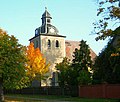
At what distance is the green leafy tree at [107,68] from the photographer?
3625 centimetres

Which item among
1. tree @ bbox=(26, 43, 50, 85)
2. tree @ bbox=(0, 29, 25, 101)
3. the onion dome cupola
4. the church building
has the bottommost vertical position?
tree @ bbox=(0, 29, 25, 101)

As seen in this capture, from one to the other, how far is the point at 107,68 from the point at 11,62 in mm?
12705

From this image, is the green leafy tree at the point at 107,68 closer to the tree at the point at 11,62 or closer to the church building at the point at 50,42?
the tree at the point at 11,62

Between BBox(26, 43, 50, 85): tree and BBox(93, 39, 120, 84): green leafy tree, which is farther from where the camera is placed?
BBox(26, 43, 50, 85): tree

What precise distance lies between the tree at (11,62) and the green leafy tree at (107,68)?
10682mm

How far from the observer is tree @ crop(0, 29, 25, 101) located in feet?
102

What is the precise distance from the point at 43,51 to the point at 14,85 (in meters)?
45.8

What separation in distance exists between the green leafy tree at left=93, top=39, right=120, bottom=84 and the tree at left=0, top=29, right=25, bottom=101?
10682 millimetres

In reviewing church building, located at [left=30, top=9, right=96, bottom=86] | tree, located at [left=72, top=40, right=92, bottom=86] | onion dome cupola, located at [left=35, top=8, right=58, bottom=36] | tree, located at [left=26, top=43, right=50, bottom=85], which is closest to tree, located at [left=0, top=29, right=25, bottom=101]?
tree, located at [left=72, top=40, right=92, bottom=86]

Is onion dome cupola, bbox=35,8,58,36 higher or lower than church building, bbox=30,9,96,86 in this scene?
higher

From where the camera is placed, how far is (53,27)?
269 ft

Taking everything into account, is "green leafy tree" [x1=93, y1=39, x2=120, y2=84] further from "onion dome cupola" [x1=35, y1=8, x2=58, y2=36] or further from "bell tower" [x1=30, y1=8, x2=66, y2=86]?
"onion dome cupola" [x1=35, y1=8, x2=58, y2=36]

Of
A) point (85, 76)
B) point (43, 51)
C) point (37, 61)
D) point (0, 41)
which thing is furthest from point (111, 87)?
point (43, 51)

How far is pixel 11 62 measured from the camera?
31188 millimetres
